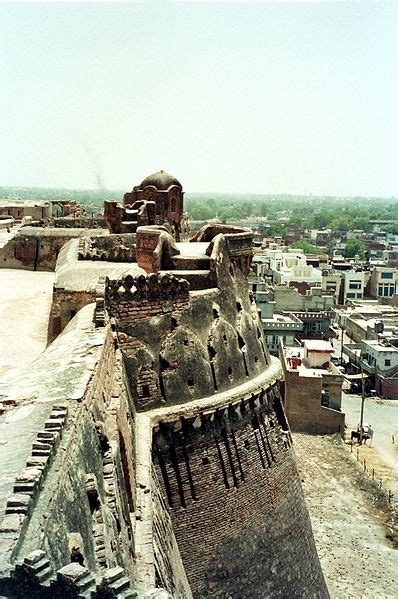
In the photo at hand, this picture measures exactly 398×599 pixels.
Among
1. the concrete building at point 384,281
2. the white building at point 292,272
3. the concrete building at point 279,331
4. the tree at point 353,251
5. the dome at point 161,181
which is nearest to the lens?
the dome at point 161,181

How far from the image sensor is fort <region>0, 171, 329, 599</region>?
627cm

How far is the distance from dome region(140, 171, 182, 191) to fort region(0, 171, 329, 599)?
61.5 feet

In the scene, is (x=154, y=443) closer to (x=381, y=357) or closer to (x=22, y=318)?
(x=22, y=318)

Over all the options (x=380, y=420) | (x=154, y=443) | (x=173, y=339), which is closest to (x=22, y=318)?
(x=173, y=339)

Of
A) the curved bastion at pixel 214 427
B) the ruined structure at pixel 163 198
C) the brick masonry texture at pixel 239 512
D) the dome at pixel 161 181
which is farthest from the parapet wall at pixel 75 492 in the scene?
the dome at pixel 161 181

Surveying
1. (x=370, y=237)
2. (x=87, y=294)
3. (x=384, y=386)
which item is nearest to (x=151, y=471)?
(x=87, y=294)

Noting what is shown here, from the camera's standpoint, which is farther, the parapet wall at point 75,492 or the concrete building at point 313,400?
the concrete building at point 313,400

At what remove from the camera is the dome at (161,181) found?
4103 cm

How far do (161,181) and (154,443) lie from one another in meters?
29.4

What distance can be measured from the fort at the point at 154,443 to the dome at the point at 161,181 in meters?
18.7

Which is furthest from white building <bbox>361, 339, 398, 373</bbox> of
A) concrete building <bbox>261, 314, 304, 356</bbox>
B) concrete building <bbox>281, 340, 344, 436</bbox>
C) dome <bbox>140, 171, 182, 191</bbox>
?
dome <bbox>140, 171, 182, 191</bbox>

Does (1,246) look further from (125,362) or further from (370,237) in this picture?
(370,237)

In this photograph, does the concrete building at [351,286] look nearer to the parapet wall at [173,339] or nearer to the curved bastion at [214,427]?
the curved bastion at [214,427]

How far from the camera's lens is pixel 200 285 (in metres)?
17.1
